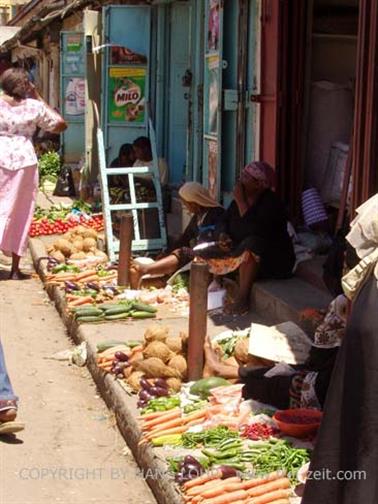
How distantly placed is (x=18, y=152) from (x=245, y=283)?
3006 millimetres

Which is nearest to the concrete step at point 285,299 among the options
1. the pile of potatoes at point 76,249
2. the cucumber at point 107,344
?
the cucumber at point 107,344

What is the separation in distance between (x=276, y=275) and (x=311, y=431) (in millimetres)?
2998

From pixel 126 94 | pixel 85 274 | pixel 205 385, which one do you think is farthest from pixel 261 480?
pixel 126 94

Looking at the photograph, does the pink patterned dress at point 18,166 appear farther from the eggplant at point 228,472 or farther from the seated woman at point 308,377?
the eggplant at point 228,472

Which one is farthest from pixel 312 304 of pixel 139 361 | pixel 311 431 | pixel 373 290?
pixel 373 290

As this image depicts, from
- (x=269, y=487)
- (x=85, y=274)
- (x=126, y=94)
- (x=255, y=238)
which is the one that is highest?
(x=126, y=94)

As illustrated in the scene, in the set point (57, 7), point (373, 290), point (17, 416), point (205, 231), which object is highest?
point (57, 7)

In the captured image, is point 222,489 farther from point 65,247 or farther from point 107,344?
point 65,247

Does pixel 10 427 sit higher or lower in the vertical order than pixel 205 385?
lower

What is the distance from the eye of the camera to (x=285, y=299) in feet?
24.2

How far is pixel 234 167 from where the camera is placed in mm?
9438

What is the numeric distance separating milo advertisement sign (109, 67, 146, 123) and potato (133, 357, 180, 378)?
6.33 meters

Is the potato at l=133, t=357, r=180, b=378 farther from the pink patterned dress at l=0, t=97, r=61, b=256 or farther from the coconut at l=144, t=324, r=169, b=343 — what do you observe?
the pink patterned dress at l=0, t=97, r=61, b=256

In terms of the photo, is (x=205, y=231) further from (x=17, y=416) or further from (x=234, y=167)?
(x=17, y=416)
